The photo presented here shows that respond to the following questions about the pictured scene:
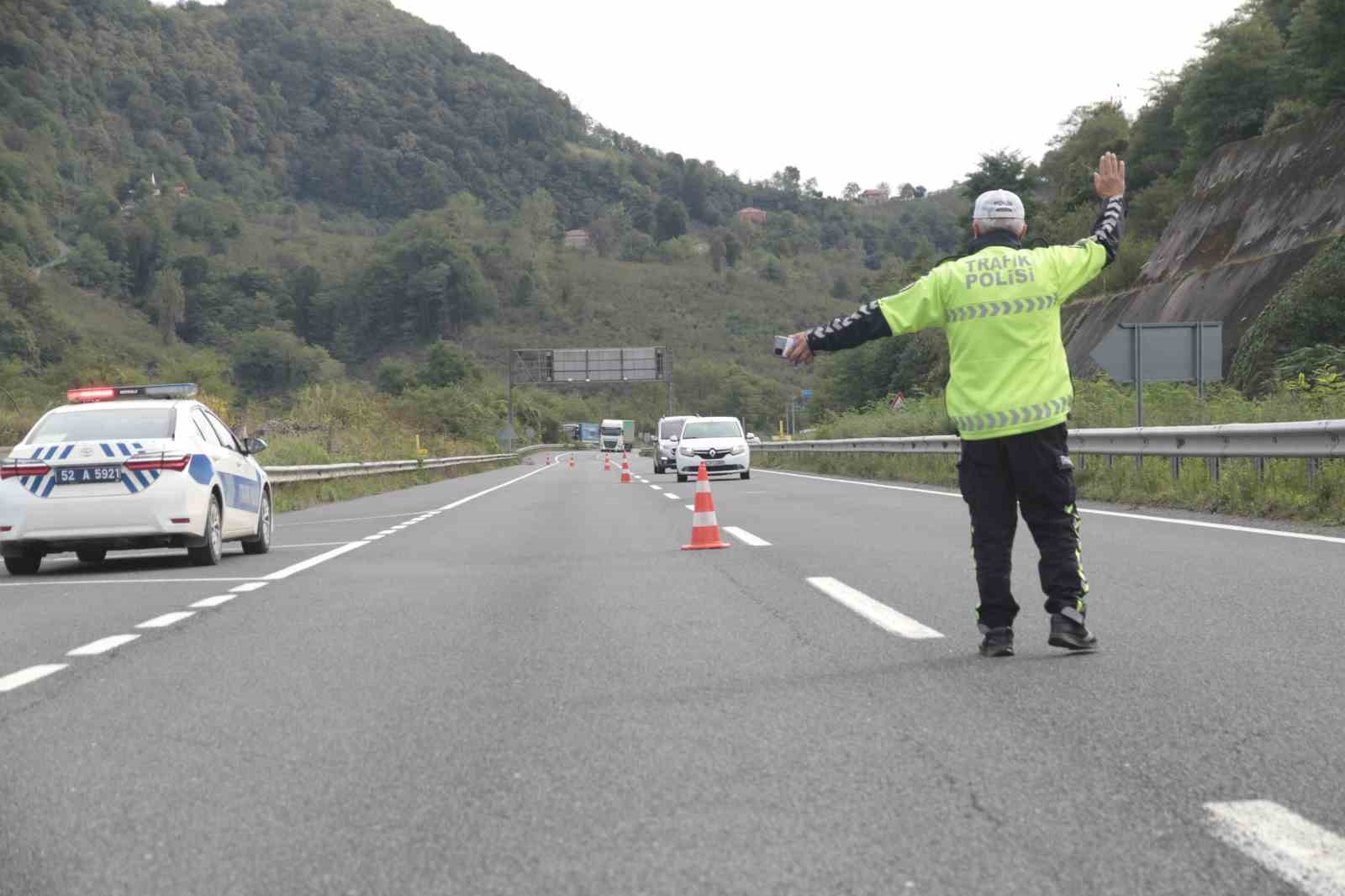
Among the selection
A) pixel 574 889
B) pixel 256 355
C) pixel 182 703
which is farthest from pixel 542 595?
pixel 256 355

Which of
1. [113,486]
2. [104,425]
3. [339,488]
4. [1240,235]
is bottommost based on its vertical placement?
[339,488]

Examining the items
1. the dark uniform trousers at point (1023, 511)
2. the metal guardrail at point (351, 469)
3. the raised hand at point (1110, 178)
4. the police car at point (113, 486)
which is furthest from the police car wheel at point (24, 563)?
the raised hand at point (1110, 178)

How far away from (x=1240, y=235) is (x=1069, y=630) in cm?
4121

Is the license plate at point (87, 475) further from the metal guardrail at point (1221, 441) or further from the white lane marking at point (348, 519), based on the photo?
the metal guardrail at point (1221, 441)

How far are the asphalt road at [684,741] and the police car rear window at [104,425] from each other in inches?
107

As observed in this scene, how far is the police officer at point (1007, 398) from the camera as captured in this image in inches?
247

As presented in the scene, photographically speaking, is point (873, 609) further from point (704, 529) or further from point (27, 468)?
point (27, 468)

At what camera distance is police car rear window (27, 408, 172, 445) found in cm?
1259

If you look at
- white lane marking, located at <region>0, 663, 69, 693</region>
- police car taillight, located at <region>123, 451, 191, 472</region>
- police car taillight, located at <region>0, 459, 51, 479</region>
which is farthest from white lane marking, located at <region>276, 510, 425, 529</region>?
white lane marking, located at <region>0, 663, 69, 693</region>

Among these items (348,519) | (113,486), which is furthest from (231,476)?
(348,519)

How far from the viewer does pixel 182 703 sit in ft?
19.2

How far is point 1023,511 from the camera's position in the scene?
645 centimetres

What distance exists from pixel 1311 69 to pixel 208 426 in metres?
43.2

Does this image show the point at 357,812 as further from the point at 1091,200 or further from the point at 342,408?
the point at 1091,200
